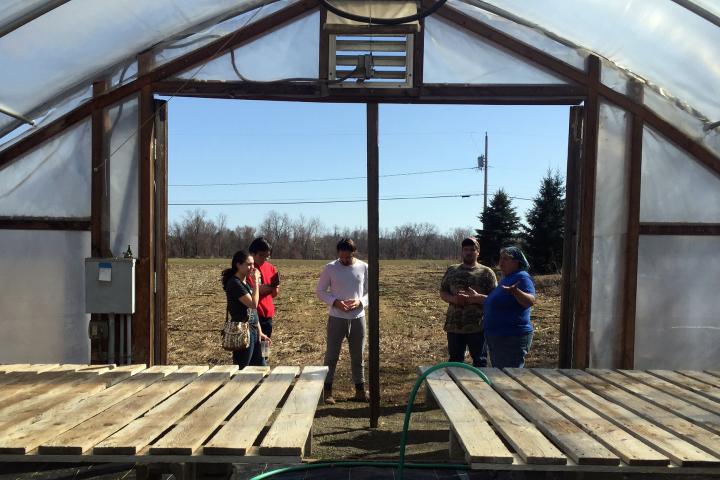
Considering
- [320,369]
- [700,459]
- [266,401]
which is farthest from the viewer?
[320,369]

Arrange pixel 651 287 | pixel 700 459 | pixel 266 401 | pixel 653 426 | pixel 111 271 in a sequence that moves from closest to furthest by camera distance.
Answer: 1. pixel 700 459
2. pixel 653 426
3. pixel 266 401
4. pixel 111 271
5. pixel 651 287

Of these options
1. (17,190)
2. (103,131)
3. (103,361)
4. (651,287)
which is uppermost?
(103,131)

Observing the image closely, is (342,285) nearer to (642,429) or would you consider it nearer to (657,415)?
(657,415)

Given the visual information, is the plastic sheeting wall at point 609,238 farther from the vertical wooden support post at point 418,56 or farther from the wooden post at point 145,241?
the wooden post at point 145,241

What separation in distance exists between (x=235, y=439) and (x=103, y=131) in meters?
3.48

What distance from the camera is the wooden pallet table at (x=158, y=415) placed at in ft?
7.39

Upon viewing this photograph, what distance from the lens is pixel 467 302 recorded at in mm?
5441

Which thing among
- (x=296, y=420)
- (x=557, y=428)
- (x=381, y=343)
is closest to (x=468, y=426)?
(x=557, y=428)

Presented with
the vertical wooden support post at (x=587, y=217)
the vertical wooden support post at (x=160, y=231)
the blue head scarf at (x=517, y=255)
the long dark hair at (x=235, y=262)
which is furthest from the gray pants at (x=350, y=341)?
the vertical wooden support post at (x=587, y=217)

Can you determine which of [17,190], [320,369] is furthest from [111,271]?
[320,369]

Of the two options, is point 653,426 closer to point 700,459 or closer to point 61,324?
point 700,459

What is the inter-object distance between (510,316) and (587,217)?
3.88 ft

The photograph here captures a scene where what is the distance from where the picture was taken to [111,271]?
4828mm

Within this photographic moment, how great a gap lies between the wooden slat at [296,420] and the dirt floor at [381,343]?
1.28m
